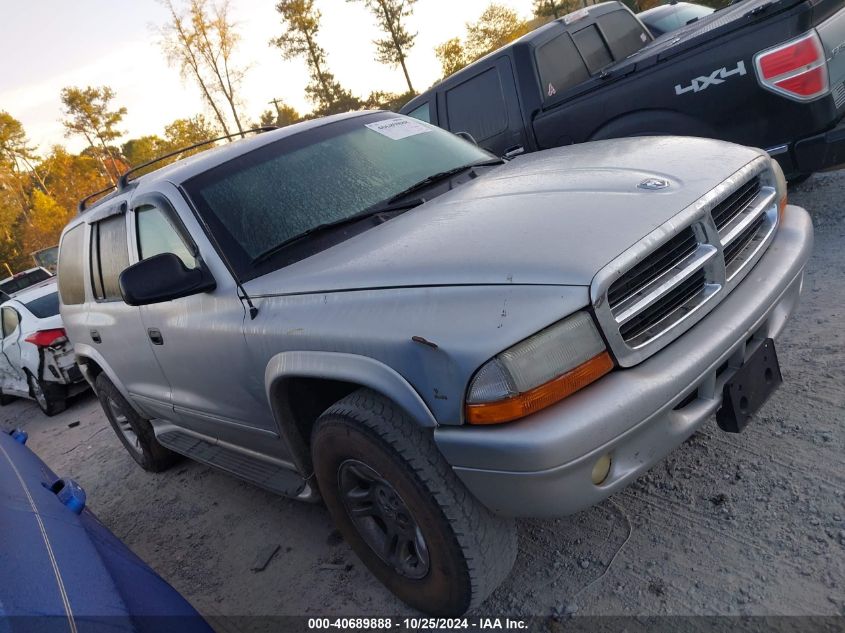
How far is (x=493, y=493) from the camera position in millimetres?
1775

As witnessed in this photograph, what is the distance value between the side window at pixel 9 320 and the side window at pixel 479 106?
19.9 ft

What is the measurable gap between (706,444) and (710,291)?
3.31 feet

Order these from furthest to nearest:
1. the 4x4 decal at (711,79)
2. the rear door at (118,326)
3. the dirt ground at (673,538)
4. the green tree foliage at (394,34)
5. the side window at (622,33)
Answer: the green tree foliage at (394,34), the side window at (622,33), the 4x4 decal at (711,79), the rear door at (118,326), the dirt ground at (673,538)

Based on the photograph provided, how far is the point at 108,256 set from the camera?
3736 millimetres

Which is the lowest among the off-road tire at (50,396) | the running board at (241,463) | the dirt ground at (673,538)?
the dirt ground at (673,538)

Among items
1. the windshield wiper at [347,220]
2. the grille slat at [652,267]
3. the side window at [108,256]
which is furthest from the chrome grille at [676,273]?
the side window at [108,256]

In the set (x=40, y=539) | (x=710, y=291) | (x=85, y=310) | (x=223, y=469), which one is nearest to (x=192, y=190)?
(x=223, y=469)

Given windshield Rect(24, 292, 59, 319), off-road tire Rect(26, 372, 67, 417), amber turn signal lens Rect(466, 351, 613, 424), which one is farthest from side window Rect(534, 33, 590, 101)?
off-road tire Rect(26, 372, 67, 417)

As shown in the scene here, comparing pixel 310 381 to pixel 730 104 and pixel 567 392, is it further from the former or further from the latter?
pixel 730 104

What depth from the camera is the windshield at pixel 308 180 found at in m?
2.66

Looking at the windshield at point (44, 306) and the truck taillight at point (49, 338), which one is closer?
the truck taillight at point (49, 338)

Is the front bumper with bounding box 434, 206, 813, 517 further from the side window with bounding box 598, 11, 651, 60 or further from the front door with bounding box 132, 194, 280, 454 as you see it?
the side window with bounding box 598, 11, 651, 60

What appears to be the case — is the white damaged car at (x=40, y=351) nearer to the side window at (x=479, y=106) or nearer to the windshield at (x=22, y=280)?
the side window at (x=479, y=106)

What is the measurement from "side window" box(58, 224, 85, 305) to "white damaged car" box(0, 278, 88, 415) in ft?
9.58
